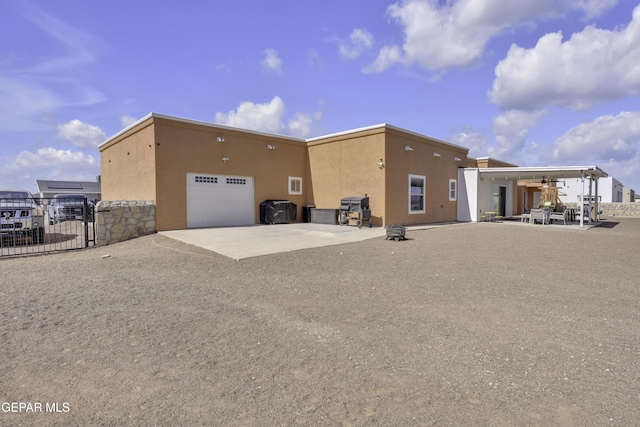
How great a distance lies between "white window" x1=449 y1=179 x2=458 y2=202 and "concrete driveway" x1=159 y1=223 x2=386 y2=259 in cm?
763

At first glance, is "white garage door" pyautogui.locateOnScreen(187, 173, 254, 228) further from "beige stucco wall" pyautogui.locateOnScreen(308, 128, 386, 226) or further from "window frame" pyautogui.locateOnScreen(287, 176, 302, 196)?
"beige stucco wall" pyautogui.locateOnScreen(308, 128, 386, 226)

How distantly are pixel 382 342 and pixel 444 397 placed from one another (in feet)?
3.70

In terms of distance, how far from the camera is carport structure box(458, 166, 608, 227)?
18125mm

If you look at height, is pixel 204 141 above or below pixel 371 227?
above

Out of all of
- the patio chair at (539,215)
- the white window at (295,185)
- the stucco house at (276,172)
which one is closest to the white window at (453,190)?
the stucco house at (276,172)

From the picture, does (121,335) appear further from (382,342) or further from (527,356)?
(527,356)

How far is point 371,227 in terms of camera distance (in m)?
15.5

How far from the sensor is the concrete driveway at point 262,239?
976 cm

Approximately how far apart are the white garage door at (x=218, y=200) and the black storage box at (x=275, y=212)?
1.78 ft

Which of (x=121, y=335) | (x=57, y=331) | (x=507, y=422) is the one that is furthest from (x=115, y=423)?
(x=507, y=422)

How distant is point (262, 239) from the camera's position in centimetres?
1151

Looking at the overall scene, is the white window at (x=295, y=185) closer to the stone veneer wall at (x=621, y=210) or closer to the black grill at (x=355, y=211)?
the black grill at (x=355, y=211)

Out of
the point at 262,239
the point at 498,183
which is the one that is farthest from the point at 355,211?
the point at 498,183

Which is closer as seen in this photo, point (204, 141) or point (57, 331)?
point (57, 331)
